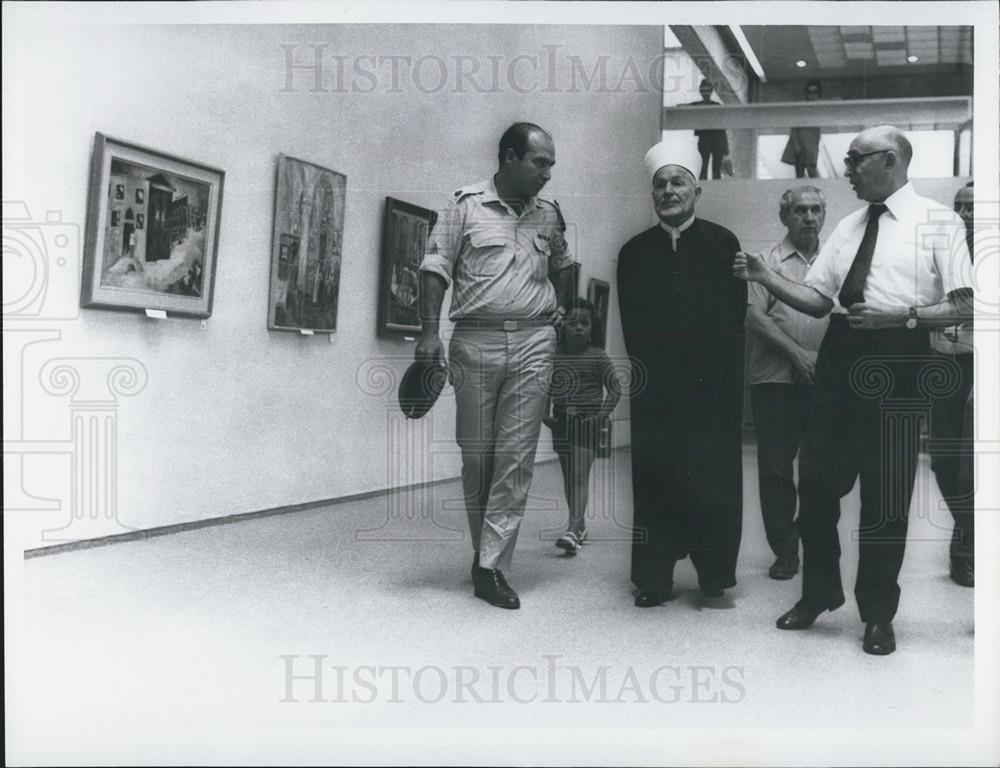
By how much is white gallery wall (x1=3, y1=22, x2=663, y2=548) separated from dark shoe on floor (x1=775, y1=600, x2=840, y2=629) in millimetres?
1163

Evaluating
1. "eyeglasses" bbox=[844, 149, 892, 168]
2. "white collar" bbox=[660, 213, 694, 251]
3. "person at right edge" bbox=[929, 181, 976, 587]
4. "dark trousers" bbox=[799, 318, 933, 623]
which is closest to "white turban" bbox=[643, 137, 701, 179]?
"white collar" bbox=[660, 213, 694, 251]

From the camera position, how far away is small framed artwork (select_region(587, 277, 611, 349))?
3.80 metres

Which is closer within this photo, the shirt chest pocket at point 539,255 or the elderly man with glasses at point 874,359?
the elderly man with glasses at point 874,359

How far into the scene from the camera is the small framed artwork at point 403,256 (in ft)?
12.6

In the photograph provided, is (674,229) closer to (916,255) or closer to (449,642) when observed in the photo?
(916,255)

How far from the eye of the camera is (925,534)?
3793 mm

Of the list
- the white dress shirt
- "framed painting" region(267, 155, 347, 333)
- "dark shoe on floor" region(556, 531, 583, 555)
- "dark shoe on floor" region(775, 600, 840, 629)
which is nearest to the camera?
the white dress shirt

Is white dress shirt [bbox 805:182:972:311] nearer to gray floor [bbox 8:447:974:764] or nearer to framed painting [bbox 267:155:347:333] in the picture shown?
gray floor [bbox 8:447:974:764]

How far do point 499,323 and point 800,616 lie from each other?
59.4 inches

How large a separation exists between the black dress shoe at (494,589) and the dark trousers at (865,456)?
1.07 m

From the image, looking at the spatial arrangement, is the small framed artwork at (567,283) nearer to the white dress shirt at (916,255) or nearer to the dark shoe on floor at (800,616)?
the white dress shirt at (916,255)

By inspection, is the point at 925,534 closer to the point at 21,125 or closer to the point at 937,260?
the point at 937,260

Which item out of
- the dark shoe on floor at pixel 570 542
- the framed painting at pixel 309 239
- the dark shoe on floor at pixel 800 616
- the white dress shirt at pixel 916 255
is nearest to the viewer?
the white dress shirt at pixel 916 255

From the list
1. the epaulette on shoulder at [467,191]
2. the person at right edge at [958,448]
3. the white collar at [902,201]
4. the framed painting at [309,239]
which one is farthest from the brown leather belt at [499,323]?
the person at right edge at [958,448]
